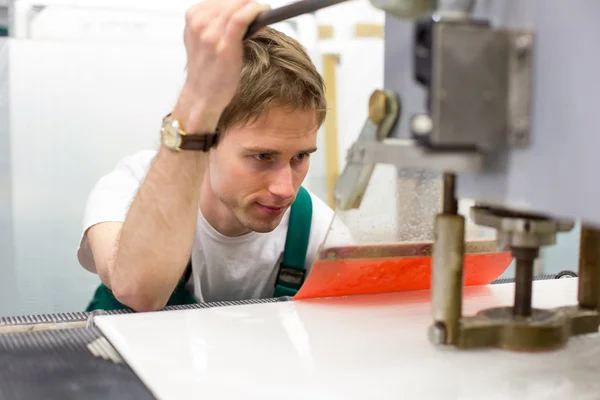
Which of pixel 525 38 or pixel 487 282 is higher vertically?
pixel 525 38

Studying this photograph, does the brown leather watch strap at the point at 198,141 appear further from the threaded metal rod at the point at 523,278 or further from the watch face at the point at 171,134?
the threaded metal rod at the point at 523,278

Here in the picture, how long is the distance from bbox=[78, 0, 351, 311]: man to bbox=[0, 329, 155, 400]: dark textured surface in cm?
28

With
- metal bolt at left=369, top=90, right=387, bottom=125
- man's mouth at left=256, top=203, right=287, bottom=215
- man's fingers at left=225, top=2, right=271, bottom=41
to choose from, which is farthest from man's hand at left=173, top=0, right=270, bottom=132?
man's mouth at left=256, top=203, right=287, bottom=215

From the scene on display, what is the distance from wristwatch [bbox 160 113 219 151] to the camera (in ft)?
3.23

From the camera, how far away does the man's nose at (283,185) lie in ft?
3.99

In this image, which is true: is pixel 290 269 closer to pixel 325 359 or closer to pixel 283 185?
pixel 283 185

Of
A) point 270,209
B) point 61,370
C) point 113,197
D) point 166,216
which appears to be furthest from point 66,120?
point 61,370

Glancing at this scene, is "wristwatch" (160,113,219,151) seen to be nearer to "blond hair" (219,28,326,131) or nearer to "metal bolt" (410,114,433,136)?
"blond hair" (219,28,326,131)

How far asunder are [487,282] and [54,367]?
652mm

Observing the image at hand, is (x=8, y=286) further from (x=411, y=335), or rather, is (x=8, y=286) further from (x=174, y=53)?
(x=411, y=335)

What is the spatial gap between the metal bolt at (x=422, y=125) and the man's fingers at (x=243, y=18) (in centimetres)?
33

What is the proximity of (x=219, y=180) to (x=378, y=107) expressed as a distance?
69cm

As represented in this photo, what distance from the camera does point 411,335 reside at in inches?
30.8

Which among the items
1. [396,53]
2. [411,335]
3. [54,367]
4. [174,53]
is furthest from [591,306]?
[174,53]
